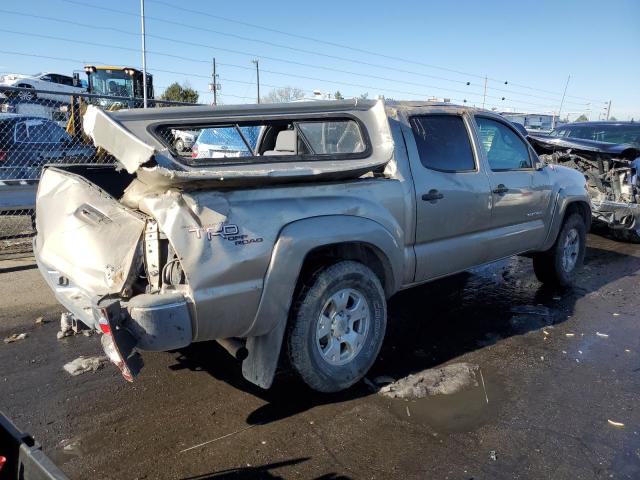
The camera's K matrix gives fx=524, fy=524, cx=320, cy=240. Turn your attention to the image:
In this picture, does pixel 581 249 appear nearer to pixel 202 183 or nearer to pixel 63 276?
pixel 202 183

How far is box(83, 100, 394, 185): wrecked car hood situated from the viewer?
2.79 meters

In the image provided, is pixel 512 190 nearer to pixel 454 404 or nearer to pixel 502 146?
pixel 502 146

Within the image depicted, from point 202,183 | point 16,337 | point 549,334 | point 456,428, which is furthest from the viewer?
point 549,334

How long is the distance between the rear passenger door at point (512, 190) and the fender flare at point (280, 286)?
7.04 feet

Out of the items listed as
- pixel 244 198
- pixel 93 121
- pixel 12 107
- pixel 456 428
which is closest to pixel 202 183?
pixel 244 198

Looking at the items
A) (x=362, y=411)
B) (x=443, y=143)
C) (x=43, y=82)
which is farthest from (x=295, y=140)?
(x=43, y=82)

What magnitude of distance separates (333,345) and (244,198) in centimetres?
122

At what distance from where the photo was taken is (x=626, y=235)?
9039 millimetres

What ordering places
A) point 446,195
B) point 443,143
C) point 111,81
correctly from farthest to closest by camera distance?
point 111,81 < point 443,143 < point 446,195

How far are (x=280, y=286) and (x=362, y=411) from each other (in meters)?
1.03

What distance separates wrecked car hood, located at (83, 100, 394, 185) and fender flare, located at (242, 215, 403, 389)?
1.06ft

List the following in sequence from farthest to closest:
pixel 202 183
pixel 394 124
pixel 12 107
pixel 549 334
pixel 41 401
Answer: pixel 12 107 → pixel 549 334 → pixel 394 124 → pixel 41 401 → pixel 202 183

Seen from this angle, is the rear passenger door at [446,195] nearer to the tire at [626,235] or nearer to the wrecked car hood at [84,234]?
A: the wrecked car hood at [84,234]

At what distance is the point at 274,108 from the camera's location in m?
3.57
